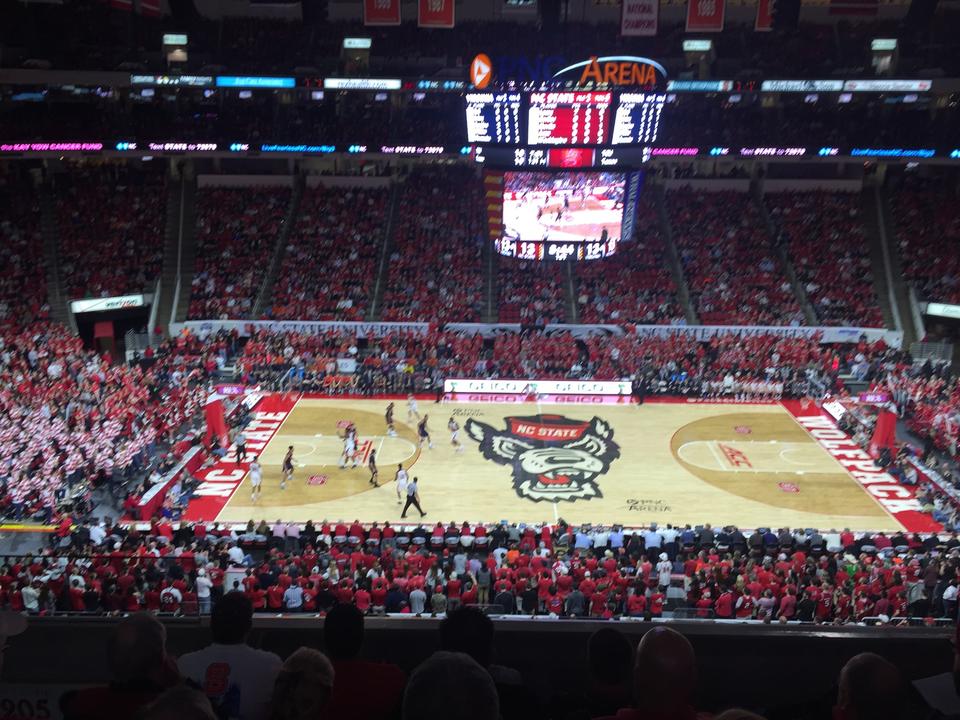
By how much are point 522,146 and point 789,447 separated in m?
13.1

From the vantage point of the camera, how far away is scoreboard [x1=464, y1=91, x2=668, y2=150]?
2809 cm

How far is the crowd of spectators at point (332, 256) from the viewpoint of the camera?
3738 centimetres

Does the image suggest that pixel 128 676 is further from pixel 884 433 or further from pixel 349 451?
pixel 884 433

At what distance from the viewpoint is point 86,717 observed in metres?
3.67

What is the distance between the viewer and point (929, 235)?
132 feet

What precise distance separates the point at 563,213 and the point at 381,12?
11642 millimetres

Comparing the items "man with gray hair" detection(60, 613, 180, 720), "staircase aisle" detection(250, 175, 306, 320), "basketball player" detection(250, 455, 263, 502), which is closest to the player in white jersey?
"basketball player" detection(250, 455, 263, 502)

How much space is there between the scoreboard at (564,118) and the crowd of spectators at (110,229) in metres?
18.1

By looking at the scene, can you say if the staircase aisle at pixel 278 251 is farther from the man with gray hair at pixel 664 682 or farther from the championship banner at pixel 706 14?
the man with gray hair at pixel 664 682

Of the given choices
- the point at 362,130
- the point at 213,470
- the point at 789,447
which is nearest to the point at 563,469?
the point at 789,447

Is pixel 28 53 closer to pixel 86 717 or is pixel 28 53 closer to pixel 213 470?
pixel 213 470

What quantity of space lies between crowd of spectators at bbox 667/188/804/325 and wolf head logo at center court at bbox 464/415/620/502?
11097mm

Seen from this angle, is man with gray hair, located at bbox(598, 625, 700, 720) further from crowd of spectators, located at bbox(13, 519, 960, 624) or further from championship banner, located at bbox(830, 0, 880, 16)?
championship banner, located at bbox(830, 0, 880, 16)

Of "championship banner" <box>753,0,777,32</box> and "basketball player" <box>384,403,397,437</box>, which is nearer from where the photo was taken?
"basketball player" <box>384,403,397,437</box>
